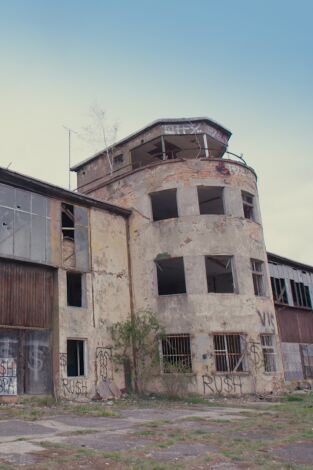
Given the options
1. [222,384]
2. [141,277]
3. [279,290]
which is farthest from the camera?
[279,290]

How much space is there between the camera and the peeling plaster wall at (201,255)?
1777 centimetres

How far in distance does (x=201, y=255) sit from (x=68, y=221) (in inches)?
222

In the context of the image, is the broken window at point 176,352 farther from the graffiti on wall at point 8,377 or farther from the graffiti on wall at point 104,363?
the graffiti on wall at point 8,377

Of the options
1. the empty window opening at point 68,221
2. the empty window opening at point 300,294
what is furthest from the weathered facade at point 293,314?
the empty window opening at point 68,221

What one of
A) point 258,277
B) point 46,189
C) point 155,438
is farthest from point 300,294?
point 155,438

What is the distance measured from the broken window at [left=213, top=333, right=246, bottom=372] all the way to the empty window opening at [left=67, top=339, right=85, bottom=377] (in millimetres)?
5160

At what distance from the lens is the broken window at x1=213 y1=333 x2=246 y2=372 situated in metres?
17.7

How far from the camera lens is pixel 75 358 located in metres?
17.0

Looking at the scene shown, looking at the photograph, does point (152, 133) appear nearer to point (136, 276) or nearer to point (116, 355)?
point (136, 276)

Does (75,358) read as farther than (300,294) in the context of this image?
No

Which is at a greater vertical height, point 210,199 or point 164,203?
point 210,199

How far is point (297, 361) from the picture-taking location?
23.1 meters

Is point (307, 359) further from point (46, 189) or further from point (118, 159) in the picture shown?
point (46, 189)

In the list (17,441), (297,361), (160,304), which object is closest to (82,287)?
(160,304)
